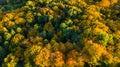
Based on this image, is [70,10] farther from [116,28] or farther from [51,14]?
[116,28]

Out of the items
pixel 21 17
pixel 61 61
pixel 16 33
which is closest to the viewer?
pixel 61 61

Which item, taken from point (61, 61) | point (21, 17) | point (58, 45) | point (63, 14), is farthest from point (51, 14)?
point (61, 61)

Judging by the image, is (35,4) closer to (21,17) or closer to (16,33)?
(21,17)

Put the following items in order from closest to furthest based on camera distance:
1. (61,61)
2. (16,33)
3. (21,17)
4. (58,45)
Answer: (61,61)
(58,45)
(16,33)
(21,17)

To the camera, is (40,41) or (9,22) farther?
(9,22)

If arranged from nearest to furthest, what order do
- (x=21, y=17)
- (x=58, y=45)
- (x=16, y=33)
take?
(x=58, y=45), (x=16, y=33), (x=21, y=17)

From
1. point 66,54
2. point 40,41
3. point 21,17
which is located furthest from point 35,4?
point 66,54
